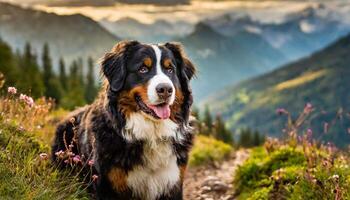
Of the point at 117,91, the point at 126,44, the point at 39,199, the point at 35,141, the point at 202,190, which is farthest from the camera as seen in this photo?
the point at 202,190

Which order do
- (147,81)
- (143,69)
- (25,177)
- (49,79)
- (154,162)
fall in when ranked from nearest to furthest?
(25,177) → (147,81) → (143,69) → (154,162) → (49,79)

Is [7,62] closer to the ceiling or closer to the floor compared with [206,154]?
closer to the ceiling

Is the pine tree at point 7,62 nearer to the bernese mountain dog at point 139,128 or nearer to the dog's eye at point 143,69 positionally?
the bernese mountain dog at point 139,128

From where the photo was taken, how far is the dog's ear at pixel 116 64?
23.3 ft

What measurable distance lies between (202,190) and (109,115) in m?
4.36

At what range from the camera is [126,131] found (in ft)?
23.3

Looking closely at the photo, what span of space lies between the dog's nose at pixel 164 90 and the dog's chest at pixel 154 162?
0.69 metres

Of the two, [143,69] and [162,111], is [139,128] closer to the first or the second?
[162,111]

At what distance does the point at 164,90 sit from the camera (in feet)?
21.4

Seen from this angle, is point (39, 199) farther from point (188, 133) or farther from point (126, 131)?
point (188, 133)

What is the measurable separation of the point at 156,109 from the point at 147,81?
1.24 feet

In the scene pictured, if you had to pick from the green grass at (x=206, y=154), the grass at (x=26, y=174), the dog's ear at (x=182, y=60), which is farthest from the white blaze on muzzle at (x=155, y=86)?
the green grass at (x=206, y=154)

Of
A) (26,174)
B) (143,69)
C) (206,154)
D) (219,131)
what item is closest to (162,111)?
(143,69)

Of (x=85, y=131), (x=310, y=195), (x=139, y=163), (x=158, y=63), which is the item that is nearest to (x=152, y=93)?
(x=158, y=63)
